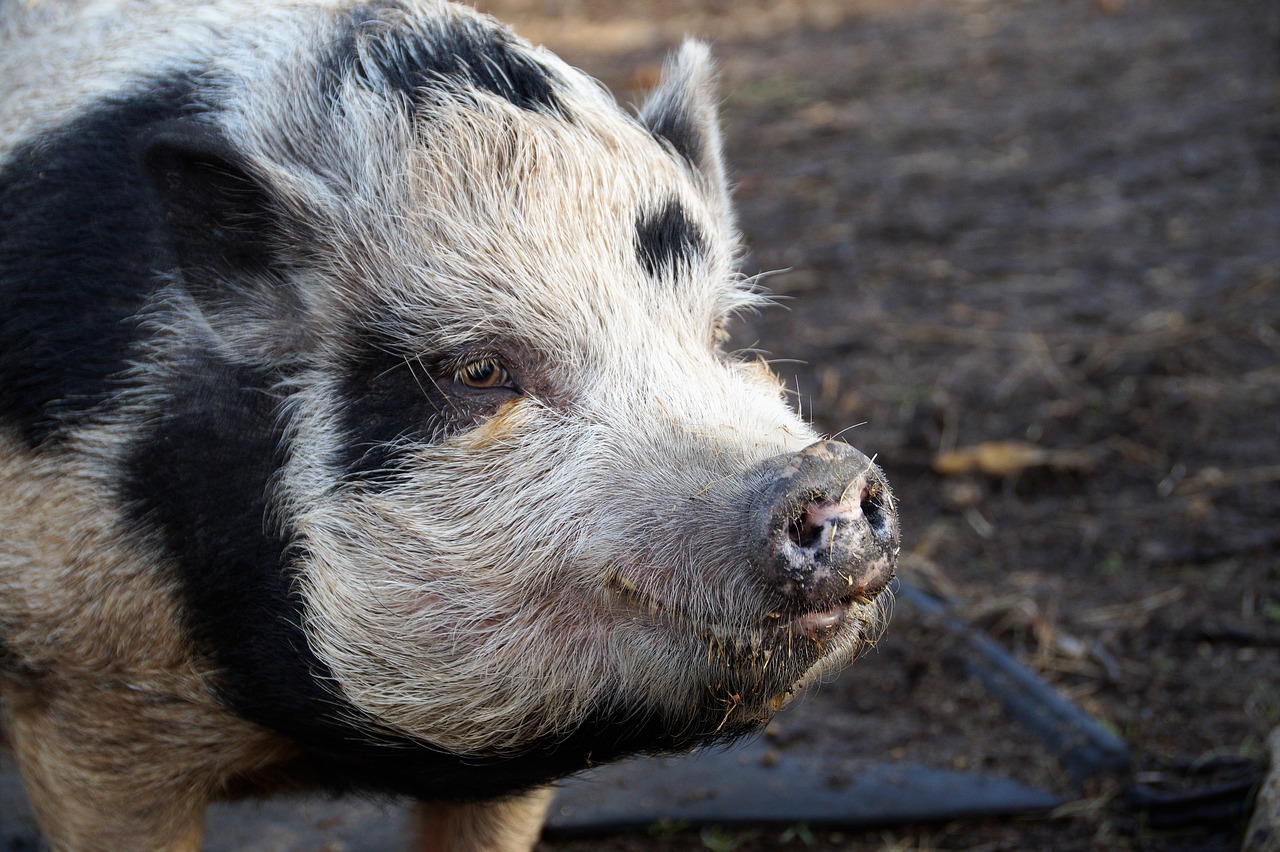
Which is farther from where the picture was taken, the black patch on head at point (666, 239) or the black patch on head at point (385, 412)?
the black patch on head at point (666, 239)

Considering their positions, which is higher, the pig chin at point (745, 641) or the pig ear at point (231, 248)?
the pig ear at point (231, 248)

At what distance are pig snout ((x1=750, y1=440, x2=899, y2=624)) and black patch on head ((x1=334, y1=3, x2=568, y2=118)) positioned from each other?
0.99 m

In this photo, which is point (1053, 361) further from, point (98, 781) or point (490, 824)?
point (98, 781)

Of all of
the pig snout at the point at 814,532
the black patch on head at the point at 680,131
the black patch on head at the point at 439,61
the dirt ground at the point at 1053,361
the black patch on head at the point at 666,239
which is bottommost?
the dirt ground at the point at 1053,361

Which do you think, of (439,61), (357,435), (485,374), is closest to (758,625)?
(485,374)

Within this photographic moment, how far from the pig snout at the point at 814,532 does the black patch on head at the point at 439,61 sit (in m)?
0.99

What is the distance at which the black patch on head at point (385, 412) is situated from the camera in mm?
2283

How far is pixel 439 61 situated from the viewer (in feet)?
8.29

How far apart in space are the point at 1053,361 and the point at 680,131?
10.0ft

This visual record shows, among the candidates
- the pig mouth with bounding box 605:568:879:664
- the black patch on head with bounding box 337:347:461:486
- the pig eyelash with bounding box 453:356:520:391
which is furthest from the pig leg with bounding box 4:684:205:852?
the pig mouth with bounding box 605:568:879:664

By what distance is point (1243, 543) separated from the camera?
159 inches

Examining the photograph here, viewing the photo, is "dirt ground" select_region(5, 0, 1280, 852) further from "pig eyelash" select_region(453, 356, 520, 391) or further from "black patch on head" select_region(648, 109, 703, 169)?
"pig eyelash" select_region(453, 356, 520, 391)

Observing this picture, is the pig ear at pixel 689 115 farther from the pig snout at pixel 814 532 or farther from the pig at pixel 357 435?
the pig snout at pixel 814 532

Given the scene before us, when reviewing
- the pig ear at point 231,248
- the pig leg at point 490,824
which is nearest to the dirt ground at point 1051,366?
the pig leg at point 490,824
